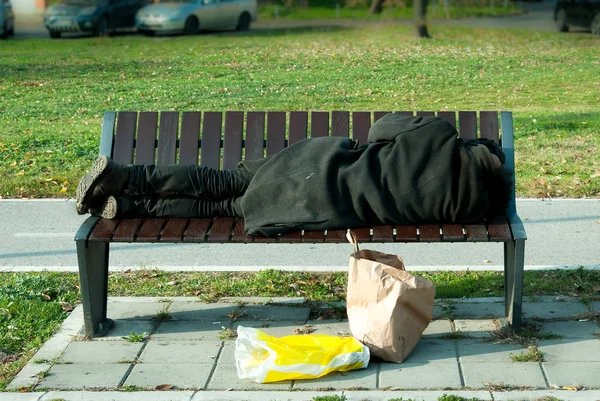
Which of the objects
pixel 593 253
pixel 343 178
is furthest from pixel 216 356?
pixel 593 253

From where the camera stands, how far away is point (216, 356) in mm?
4145

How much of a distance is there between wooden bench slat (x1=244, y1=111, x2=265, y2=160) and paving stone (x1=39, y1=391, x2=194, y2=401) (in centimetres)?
176

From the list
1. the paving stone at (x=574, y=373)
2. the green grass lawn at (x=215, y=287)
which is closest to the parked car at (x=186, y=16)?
the green grass lawn at (x=215, y=287)

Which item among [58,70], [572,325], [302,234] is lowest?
[58,70]

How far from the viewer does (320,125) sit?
523 centimetres

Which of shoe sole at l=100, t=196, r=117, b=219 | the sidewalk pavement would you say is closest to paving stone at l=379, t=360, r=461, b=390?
the sidewalk pavement

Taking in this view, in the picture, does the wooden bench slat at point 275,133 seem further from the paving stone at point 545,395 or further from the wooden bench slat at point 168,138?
the paving stone at point 545,395

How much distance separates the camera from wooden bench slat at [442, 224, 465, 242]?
13.7ft

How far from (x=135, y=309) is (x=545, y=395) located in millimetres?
2154

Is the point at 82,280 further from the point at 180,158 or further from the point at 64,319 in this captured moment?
the point at 180,158

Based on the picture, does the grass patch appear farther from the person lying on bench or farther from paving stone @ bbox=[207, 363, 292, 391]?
paving stone @ bbox=[207, 363, 292, 391]

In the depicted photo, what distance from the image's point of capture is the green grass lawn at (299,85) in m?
8.71

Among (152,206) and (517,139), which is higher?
(152,206)

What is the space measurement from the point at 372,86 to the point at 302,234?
9.83 metres
